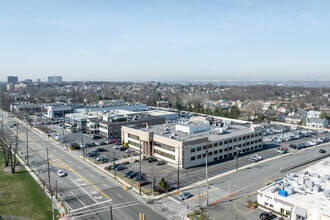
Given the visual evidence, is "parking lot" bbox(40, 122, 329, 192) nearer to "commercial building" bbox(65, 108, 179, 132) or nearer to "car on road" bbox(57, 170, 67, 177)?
"commercial building" bbox(65, 108, 179, 132)

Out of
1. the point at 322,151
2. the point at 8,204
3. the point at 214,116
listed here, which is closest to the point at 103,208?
the point at 8,204


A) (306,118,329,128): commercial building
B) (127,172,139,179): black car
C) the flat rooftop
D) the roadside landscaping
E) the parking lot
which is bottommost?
the roadside landscaping

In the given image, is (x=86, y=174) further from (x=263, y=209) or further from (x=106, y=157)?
(x=263, y=209)

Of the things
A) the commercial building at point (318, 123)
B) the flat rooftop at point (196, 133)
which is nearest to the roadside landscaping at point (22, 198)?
the flat rooftop at point (196, 133)

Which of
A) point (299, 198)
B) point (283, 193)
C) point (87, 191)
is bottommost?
point (87, 191)

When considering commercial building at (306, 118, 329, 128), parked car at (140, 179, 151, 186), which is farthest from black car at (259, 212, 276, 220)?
commercial building at (306, 118, 329, 128)

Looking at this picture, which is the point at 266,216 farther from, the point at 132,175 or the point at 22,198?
the point at 22,198

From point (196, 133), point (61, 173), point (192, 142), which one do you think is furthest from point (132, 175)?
point (196, 133)
